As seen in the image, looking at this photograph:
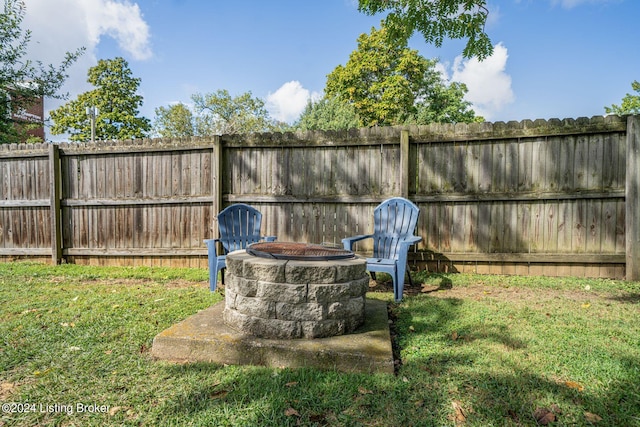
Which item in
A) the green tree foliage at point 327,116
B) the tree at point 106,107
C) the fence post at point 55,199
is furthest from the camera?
the tree at point 106,107

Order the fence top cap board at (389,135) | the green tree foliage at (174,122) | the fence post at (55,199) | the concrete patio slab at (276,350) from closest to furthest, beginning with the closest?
the concrete patio slab at (276,350) < the fence top cap board at (389,135) < the fence post at (55,199) < the green tree foliage at (174,122)

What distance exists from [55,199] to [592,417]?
21.3 ft

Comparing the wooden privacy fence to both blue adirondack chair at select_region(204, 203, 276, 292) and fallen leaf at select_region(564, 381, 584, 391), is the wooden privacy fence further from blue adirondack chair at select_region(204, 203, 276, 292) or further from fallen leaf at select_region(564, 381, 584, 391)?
fallen leaf at select_region(564, 381, 584, 391)

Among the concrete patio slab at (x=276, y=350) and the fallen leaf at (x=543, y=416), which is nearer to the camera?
the fallen leaf at (x=543, y=416)

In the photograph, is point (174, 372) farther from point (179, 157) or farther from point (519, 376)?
point (179, 157)

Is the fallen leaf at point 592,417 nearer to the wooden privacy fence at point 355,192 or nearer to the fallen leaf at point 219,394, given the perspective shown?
the fallen leaf at point 219,394

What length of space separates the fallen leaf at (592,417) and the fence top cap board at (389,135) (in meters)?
3.29

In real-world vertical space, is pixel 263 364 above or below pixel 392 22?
below

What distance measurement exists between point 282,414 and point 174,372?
77cm

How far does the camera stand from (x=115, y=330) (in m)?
2.63

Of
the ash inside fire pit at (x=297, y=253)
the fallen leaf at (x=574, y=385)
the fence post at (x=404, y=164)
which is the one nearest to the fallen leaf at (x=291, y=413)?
the ash inside fire pit at (x=297, y=253)

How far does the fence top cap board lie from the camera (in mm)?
4176

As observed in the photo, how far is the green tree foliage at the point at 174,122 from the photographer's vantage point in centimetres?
2672

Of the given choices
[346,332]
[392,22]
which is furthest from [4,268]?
[392,22]
